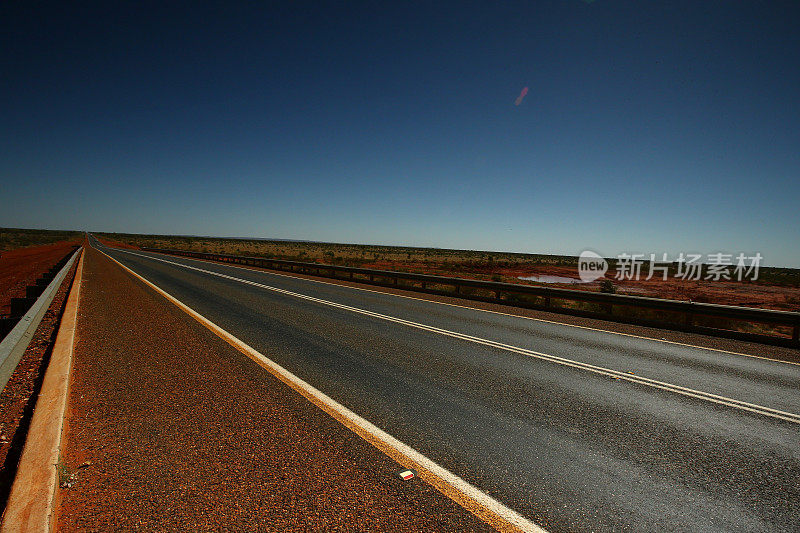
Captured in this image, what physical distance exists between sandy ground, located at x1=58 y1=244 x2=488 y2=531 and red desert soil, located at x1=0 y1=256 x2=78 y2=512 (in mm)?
322

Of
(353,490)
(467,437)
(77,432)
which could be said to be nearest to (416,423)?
(467,437)

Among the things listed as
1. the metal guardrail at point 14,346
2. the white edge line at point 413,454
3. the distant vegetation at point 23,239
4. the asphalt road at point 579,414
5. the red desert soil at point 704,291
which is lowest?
the distant vegetation at point 23,239

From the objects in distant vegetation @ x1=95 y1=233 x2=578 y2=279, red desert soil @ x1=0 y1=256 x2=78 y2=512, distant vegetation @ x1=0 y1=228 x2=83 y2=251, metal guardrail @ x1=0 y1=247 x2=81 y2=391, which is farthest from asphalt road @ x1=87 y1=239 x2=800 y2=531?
distant vegetation @ x1=0 y1=228 x2=83 y2=251

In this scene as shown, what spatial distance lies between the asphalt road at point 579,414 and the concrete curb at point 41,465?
234cm

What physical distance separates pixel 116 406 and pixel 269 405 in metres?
1.60

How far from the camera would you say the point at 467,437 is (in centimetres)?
337

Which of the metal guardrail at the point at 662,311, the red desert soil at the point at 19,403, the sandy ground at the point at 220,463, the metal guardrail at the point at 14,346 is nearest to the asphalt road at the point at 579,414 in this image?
the sandy ground at the point at 220,463

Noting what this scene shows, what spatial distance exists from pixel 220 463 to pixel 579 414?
3.57m

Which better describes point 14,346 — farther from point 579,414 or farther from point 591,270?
point 591,270

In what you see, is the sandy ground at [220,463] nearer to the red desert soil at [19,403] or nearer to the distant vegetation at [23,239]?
the red desert soil at [19,403]

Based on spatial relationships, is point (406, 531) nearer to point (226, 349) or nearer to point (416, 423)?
point (416, 423)

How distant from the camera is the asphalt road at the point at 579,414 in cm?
261

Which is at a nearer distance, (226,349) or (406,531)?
(406,531)

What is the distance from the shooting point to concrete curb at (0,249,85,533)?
218cm
